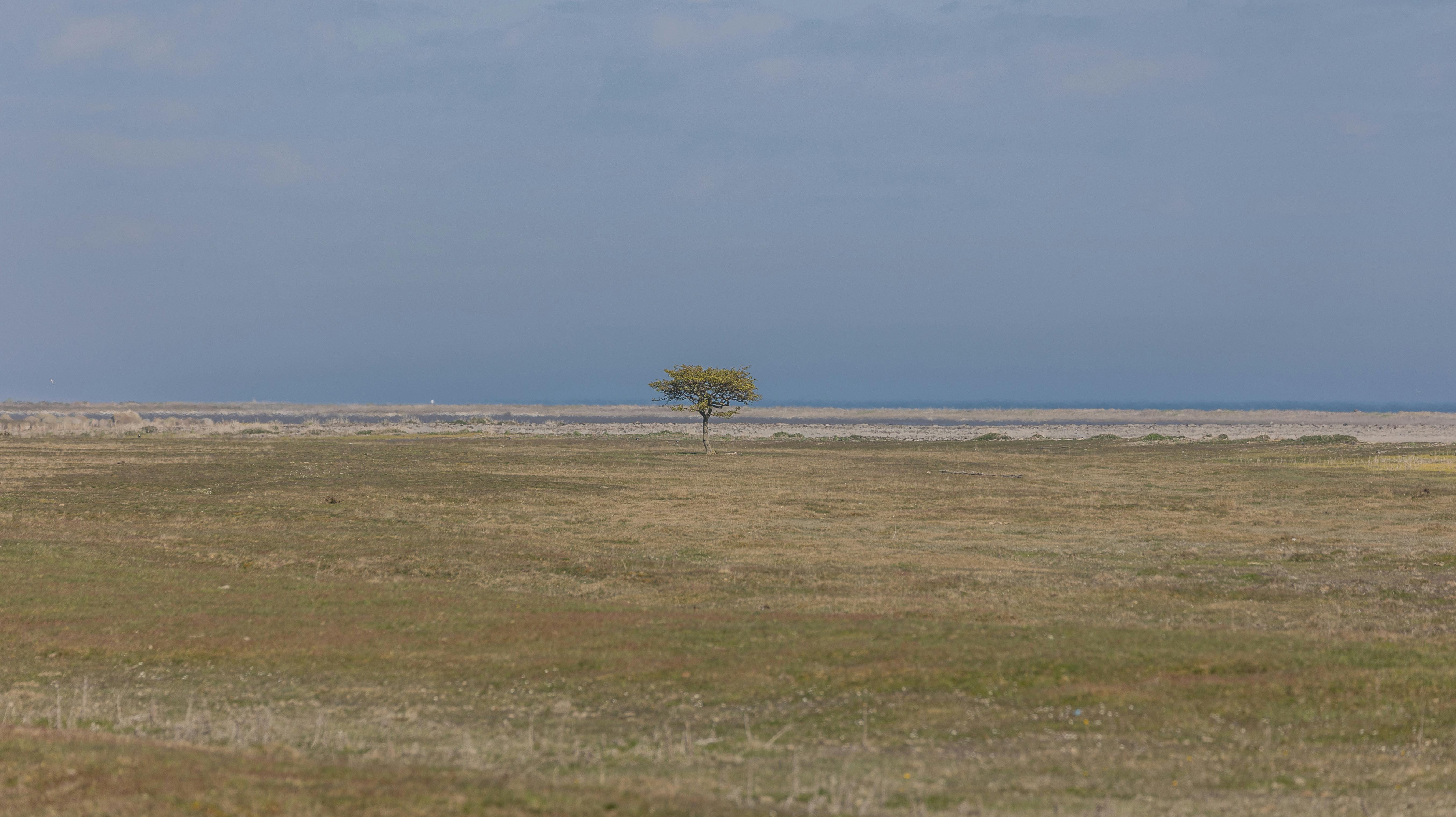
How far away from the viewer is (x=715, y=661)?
64.7 feet

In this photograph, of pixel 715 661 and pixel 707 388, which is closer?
pixel 715 661

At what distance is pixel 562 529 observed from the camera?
41.8 metres

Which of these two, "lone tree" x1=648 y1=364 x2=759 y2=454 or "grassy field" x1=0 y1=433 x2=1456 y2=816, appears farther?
"lone tree" x1=648 y1=364 x2=759 y2=454

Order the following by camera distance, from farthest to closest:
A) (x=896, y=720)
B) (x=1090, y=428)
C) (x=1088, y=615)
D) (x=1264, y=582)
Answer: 1. (x=1090, y=428)
2. (x=1264, y=582)
3. (x=1088, y=615)
4. (x=896, y=720)

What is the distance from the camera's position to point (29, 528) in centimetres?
3725

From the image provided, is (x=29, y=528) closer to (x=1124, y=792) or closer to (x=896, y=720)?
(x=896, y=720)

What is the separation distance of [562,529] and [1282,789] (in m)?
32.1

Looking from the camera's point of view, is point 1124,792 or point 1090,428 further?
point 1090,428

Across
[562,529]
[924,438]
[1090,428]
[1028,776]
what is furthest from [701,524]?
[1090,428]

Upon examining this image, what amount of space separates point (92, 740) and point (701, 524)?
1213 inches

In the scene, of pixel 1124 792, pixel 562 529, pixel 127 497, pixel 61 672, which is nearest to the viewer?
pixel 1124 792

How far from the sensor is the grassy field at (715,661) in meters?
12.7

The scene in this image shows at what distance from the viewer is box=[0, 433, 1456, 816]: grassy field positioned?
41.6ft

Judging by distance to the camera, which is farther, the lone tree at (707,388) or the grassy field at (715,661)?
the lone tree at (707,388)
